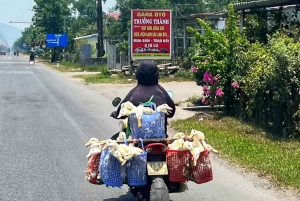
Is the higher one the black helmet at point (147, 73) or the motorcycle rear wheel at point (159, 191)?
the black helmet at point (147, 73)

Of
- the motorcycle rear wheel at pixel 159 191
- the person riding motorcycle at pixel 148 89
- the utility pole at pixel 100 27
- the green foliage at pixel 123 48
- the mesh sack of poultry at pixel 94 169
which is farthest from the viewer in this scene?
the utility pole at pixel 100 27

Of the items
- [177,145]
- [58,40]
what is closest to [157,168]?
[177,145]

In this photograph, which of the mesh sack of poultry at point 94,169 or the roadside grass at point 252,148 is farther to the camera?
the roadside grass at point 252,148

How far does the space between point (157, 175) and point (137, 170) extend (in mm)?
215

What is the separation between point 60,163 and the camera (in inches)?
369

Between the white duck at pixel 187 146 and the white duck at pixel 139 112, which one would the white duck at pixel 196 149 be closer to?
the white duck at pixel 187 146

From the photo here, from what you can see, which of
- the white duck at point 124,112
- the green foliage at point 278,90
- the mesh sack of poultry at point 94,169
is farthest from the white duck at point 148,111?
the green foliage at point 278,90

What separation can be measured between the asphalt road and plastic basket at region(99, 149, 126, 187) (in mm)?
1277

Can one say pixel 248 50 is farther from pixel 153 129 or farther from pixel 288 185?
pixel 153 129

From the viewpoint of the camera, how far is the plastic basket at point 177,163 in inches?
241

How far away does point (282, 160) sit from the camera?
375 inches

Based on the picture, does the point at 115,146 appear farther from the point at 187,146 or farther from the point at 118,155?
the point at 187,146

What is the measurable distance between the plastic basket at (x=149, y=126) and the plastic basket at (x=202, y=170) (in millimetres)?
512

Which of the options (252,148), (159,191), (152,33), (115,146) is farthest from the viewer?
(152,33)
